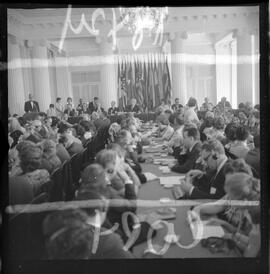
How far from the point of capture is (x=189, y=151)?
273 centimetres

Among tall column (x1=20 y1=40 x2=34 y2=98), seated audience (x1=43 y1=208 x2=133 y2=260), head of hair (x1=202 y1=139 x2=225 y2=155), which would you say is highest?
tall column (x1=20 y1=40 x2=34 y2=98)

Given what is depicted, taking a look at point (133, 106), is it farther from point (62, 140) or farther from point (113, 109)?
point (62, 140)

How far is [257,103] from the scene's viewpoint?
8.89 ft

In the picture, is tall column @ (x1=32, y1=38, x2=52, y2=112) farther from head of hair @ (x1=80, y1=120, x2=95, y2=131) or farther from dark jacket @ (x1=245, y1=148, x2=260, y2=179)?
dark jacket @ (x1=245, y1=148, x2=260, y2=179)

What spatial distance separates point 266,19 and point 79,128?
1.56 metres

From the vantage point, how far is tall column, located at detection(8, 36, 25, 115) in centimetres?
269

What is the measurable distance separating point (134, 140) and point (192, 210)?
66 centimetres

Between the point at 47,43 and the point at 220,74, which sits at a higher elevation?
the point at 47,43

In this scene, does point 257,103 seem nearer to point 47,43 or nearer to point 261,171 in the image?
point 261,171

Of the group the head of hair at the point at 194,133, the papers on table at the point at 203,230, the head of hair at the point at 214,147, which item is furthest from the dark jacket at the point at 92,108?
the papers on table at the point at 203,230

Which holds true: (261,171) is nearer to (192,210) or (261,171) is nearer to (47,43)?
(192,210)

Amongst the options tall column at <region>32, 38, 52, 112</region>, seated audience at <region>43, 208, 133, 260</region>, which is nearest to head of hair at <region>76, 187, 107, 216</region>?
seated audience at <region>43, 208, 133, 260</region>

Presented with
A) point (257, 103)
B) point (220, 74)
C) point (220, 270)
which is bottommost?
point (220, 270)

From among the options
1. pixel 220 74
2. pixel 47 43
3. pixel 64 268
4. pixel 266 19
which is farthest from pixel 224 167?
pixel 47 43
